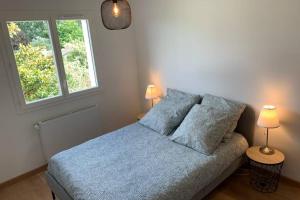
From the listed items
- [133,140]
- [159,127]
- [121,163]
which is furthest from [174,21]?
[121,163]

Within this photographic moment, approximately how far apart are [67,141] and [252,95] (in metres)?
2.40

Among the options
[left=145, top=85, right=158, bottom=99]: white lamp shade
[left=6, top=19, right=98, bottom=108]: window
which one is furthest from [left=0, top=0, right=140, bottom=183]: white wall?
[left=145, top=85, right=158, bottom=99]: white lamp shade

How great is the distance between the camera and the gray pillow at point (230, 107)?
8.13 feet

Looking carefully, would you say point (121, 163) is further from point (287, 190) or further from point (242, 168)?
point (287, 190)

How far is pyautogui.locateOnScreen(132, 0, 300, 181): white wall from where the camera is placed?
2.18 metres

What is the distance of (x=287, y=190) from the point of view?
2.38 meters

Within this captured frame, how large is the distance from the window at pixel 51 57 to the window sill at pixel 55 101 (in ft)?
0.13

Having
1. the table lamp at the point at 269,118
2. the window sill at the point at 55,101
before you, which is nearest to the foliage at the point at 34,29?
the window sill at the point at 55,101

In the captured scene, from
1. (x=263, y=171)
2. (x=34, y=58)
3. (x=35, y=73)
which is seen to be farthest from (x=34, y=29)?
(x=263, y=171)

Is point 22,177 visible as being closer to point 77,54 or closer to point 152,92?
point 77,54

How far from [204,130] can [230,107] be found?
0.45 meters

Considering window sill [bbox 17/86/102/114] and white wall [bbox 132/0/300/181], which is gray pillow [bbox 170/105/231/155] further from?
window sill [bbox 17/86/102/114]

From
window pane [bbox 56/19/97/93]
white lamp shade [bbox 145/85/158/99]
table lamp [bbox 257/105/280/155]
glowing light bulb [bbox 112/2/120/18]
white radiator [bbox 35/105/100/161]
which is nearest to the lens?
glowing light bulb [bbox 112/2/120/18]

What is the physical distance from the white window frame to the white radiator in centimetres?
22
